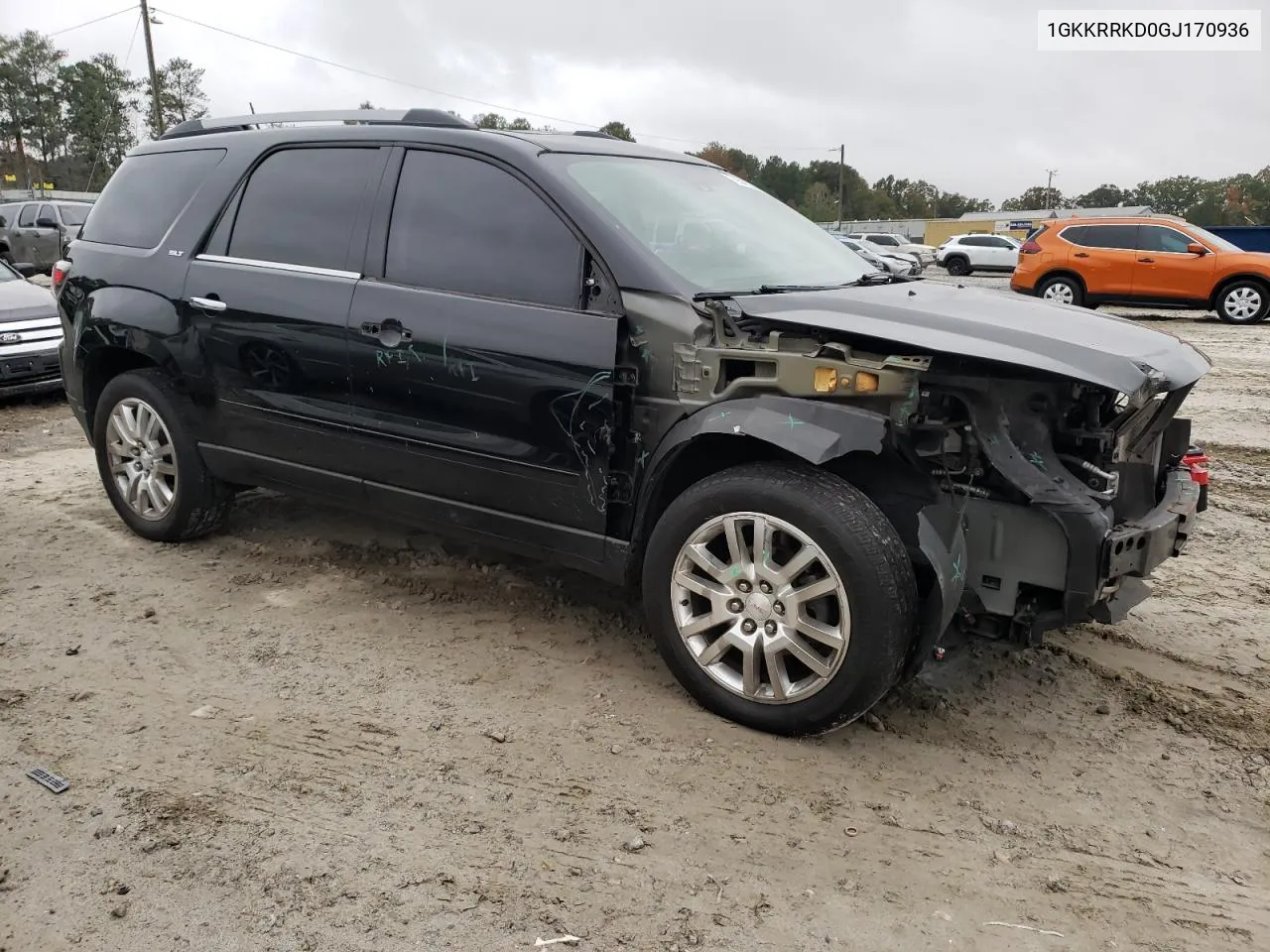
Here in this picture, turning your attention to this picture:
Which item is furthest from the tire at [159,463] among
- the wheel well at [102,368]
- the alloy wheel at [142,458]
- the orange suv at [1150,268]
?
the orange suv at [1150,268]

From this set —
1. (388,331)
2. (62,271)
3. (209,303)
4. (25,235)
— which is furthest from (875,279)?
(25,235)

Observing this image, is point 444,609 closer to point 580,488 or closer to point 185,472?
point 580,488

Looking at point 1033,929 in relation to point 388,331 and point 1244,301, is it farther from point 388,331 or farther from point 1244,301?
point 1244,301

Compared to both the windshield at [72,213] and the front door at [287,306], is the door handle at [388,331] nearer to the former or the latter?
the front door at [287,306]

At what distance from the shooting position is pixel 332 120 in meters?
4.09

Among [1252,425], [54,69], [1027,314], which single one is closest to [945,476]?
[1027,314]

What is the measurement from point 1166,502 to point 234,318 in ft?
12.0

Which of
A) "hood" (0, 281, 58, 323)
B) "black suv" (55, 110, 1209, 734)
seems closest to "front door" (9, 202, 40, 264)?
"hood" (0, 281, 58, 323)

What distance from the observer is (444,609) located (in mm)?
4020

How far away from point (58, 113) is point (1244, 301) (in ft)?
264

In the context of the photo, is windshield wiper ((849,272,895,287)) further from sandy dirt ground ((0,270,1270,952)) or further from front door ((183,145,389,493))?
front door ((183,145,389,493))

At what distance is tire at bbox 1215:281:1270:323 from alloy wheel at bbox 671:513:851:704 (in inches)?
584

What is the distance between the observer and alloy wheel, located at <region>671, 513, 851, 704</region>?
289 cm

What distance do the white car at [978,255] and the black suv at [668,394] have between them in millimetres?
28350
